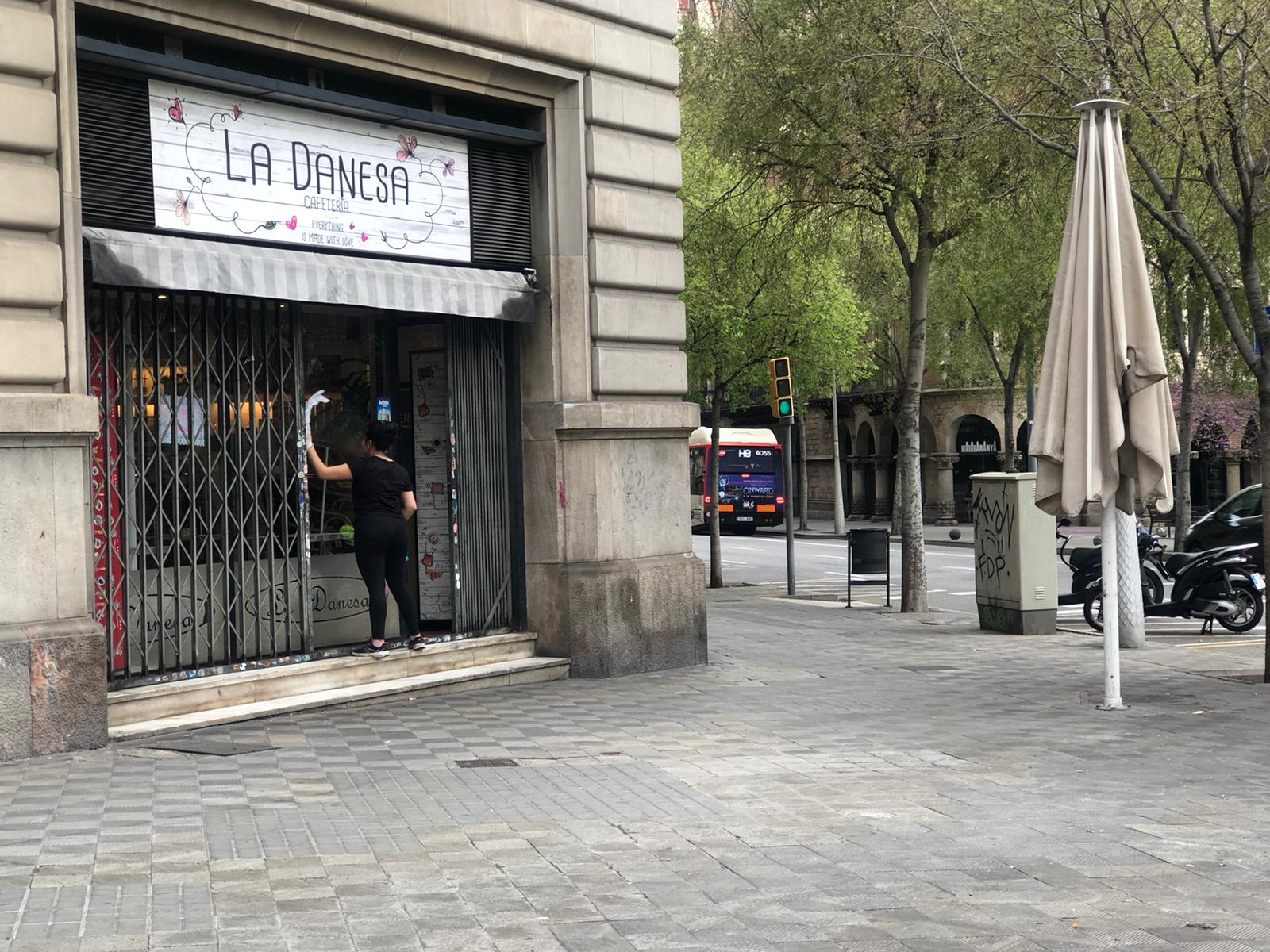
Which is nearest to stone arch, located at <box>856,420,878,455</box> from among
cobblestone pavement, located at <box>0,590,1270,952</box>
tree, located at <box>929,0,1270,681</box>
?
tree, located at <box>929,0,1270,681</box>

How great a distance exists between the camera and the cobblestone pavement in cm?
502

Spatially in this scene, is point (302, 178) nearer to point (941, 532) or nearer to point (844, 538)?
point (844, 538)

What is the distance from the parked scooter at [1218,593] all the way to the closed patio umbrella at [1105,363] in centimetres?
541

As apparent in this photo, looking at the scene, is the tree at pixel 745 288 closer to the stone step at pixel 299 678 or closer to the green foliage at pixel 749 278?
the green foliage at pixel 749 278

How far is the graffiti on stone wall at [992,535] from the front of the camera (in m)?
15.5

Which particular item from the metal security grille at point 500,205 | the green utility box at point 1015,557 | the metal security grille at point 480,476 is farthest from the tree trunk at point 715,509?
the metal security grille at point 500,205

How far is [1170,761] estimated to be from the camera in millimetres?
8242

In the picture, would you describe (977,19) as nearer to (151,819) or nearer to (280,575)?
(280,575)

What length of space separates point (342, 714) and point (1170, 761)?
16.3ft

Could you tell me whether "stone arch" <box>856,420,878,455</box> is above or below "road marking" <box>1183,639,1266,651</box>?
above

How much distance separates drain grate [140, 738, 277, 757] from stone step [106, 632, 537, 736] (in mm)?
350

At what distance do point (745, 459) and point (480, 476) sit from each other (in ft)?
127

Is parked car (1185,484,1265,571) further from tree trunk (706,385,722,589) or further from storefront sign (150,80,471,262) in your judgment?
storefront sign (150,80,471,262)

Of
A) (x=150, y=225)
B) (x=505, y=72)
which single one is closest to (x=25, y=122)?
(x=150, y=225)
